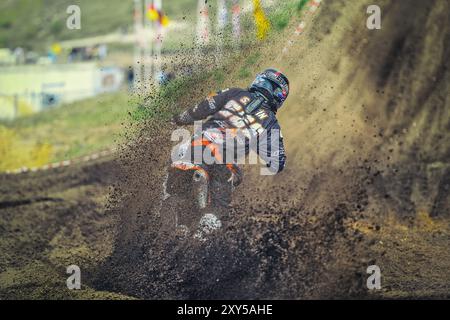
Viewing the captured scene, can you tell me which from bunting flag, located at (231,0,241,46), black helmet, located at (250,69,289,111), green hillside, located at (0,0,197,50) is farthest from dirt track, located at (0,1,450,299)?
green hillside, located at (0,0,197,50)

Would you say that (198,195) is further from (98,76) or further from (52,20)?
(52,20)

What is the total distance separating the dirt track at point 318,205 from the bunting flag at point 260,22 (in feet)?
0.89

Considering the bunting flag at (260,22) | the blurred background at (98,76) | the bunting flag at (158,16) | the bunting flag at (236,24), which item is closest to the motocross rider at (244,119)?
the blurred background at (98,76)

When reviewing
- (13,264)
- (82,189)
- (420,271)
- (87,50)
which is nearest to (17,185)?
(82,189)

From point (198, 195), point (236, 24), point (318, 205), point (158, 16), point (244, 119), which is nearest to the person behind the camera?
point (198, 195)

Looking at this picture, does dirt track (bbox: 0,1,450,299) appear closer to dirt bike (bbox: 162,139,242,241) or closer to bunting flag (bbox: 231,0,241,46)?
dirt bike (bbox: 162,139,242,241)

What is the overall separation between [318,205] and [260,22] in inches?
121

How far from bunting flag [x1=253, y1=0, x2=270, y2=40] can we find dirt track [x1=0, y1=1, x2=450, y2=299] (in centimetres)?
27

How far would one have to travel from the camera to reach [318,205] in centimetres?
1044

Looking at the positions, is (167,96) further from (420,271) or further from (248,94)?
(420,271)

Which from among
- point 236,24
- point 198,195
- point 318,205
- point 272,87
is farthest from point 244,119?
point 236,24

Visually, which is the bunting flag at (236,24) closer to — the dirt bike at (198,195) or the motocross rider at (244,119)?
the motocross rider at (244,119)

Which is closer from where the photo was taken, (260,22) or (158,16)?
(260,22)

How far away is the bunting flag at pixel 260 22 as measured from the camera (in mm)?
10273
